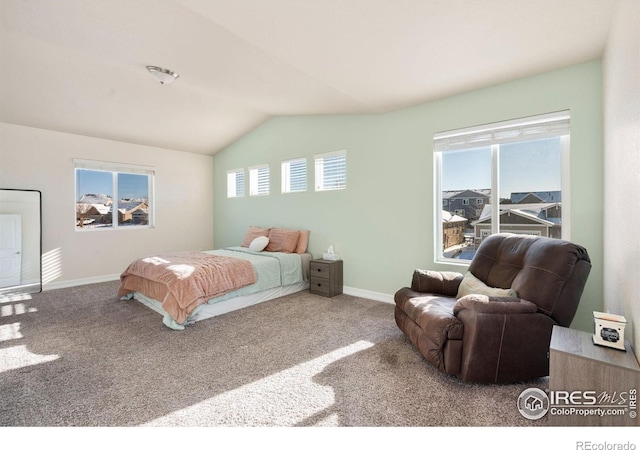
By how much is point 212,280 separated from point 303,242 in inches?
71.5

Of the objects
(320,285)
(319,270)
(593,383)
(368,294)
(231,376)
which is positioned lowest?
(231,376)

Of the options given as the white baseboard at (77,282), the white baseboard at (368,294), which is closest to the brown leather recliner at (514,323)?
the white baseboard at (368,294)

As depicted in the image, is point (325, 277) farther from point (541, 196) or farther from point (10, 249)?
point (10, 249)

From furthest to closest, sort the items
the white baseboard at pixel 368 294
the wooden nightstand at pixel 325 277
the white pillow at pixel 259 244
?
the white pillow at pixel 259 244 < the wooden nightstand at pixel 325 277 < the white baseboard at pixel 368 294

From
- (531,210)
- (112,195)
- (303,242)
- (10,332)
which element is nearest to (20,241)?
(112,195)

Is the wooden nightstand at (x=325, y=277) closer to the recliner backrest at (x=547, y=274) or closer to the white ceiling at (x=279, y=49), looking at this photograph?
the recliner backrest at (x=547, y=274)

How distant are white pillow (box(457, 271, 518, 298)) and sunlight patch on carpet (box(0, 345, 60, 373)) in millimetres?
3561

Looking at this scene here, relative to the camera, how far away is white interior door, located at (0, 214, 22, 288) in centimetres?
427

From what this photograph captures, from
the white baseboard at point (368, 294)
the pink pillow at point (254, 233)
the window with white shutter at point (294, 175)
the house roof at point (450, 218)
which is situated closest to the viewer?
the house roof at point (450, 218)

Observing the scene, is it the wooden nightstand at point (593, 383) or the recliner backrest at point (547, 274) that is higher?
the recliner backrest at point (547, 274)

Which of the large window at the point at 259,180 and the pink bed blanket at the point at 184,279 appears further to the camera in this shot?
the large window at the point at 259,180

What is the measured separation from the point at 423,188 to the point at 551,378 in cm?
247

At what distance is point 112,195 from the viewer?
17.9 ft

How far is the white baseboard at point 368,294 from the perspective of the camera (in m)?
4.00
